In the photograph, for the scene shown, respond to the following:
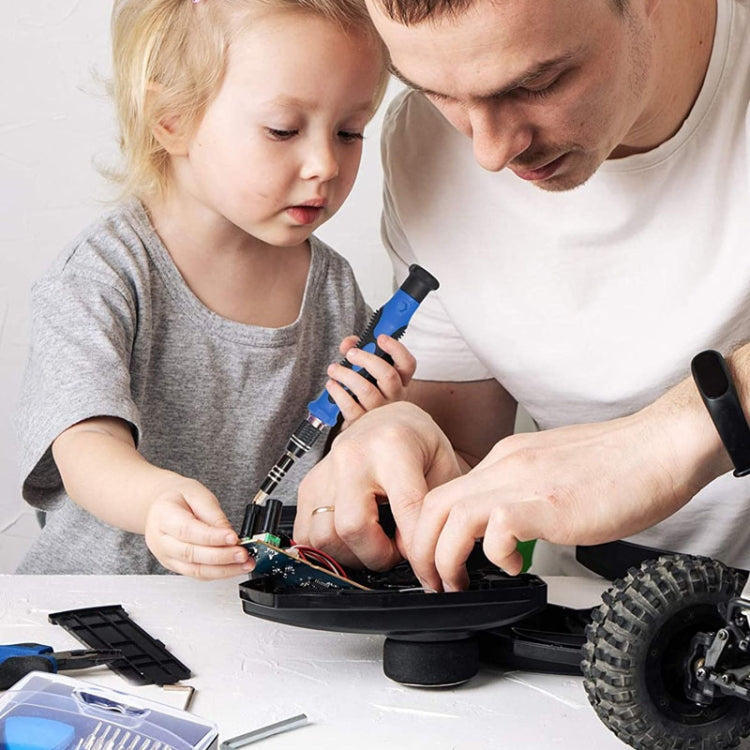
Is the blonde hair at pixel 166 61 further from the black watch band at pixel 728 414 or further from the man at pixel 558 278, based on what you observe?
the black watch band at pixel 728 414

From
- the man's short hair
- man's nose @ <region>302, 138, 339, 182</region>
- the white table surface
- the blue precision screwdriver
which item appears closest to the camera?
the white table surface

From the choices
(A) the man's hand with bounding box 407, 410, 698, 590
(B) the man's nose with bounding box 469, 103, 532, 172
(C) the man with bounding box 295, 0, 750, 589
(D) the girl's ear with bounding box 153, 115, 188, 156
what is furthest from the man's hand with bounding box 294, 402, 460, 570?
(D) the girl's ear with bounding box 153, 115, 188, 156

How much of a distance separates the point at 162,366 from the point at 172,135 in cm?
26

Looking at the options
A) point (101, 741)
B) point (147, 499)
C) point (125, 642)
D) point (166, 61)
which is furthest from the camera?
point (166, 61)

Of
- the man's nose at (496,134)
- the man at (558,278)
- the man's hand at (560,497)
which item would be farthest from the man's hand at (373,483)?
the man's nose at (496,134)

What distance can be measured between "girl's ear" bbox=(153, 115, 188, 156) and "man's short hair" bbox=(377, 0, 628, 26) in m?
0.43

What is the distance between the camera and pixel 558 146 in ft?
2.97

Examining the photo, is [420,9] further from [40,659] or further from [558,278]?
[40,659]

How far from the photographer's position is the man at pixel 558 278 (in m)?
0.71

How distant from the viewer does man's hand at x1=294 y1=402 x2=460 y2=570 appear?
0.85 m

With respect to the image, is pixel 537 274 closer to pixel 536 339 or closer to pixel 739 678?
pixel 536 339

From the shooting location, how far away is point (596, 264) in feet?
3.71

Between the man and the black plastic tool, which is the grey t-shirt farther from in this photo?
the black plastic tool

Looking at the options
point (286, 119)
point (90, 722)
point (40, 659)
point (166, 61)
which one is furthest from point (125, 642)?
point (166, 61)
